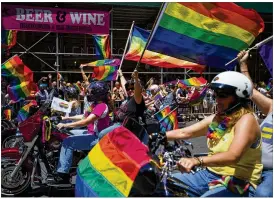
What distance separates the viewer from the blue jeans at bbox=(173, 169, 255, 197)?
296cm

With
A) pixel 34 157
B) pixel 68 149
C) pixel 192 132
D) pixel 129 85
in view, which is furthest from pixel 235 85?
pixel 129 85

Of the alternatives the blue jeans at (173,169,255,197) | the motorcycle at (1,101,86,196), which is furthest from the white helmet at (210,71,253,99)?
the motorcycle at (1,101,86,196)

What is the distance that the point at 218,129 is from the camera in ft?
10.2

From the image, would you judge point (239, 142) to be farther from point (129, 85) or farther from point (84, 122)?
point (129, 85)

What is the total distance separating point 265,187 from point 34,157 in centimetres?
338

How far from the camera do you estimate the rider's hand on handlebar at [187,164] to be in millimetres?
2635

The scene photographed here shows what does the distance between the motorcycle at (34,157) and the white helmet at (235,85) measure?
305 centimetres

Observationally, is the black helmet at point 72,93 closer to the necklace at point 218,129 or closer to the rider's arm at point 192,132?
the rider's arm at point 192,132

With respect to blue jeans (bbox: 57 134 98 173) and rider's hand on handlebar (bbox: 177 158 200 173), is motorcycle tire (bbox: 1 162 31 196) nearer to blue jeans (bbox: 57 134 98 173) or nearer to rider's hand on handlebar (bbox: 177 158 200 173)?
blue jeans (bbox: 57 134 98 173)

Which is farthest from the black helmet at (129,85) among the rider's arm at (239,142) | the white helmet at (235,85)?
the rider's arm at (239,142)

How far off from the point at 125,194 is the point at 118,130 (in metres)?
0.50

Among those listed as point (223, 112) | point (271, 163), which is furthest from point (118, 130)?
point (271, 163)

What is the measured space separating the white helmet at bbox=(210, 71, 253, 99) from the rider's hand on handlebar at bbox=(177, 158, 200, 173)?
647mm

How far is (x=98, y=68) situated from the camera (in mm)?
11086
